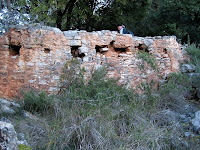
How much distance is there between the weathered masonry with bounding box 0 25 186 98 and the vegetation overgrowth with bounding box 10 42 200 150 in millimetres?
375

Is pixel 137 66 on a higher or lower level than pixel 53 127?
higher

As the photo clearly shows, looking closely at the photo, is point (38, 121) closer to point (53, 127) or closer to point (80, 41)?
point (53, 127)

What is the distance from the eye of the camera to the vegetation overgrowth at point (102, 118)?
3.71 meters

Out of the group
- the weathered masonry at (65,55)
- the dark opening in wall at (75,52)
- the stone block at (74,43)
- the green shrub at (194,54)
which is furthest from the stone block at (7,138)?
the green shrub at (194,54)

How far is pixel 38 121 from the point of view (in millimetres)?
4266

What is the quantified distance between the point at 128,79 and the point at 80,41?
5.26ft

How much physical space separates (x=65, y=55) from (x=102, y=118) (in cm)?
248

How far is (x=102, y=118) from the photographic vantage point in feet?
13.5

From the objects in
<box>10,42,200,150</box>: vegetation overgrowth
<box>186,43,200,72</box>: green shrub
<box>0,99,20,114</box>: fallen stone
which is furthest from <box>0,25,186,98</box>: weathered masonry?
<box>0,99,20,114</box>: fallen stone

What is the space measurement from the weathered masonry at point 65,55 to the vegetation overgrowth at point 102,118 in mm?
375

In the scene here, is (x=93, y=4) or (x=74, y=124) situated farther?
(x=93, y=4)

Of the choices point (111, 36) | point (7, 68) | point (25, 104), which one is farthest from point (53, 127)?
point (111, 36)

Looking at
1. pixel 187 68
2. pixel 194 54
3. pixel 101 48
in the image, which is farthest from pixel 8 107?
pixel 194 54

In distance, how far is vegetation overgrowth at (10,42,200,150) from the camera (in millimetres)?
3709
